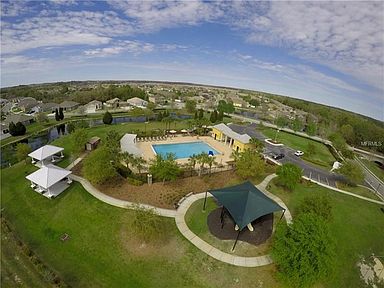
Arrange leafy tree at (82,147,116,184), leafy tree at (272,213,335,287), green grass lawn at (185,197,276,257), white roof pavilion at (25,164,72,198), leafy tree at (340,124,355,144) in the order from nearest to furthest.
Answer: leafy tree at (272,213,335,287) → green grass lawn at (185,197,276,257) → white roof pavilion at (25,164,72,198) → leafy tree at (82,147,116,184) → leafy tree at (340,124,355,144)

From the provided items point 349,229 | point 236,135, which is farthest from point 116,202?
point 236,135

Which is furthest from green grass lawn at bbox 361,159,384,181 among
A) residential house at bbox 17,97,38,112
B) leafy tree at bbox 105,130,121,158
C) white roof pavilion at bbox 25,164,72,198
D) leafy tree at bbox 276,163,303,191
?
residential house at bbox 17,97,38,112

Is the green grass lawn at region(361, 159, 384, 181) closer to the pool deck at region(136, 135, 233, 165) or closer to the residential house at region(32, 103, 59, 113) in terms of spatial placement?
the pool deck at region(136, 135, 233, 165)

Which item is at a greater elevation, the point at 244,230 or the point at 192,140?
the point at 244,230

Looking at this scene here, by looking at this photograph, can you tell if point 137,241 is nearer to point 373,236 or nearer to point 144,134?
point 373,236

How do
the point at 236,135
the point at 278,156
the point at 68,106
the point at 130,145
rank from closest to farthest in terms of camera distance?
the point at 130,145
the point at 278,156
the point at 236,135
the point at 68,106

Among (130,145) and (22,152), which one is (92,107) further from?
(22,152)
